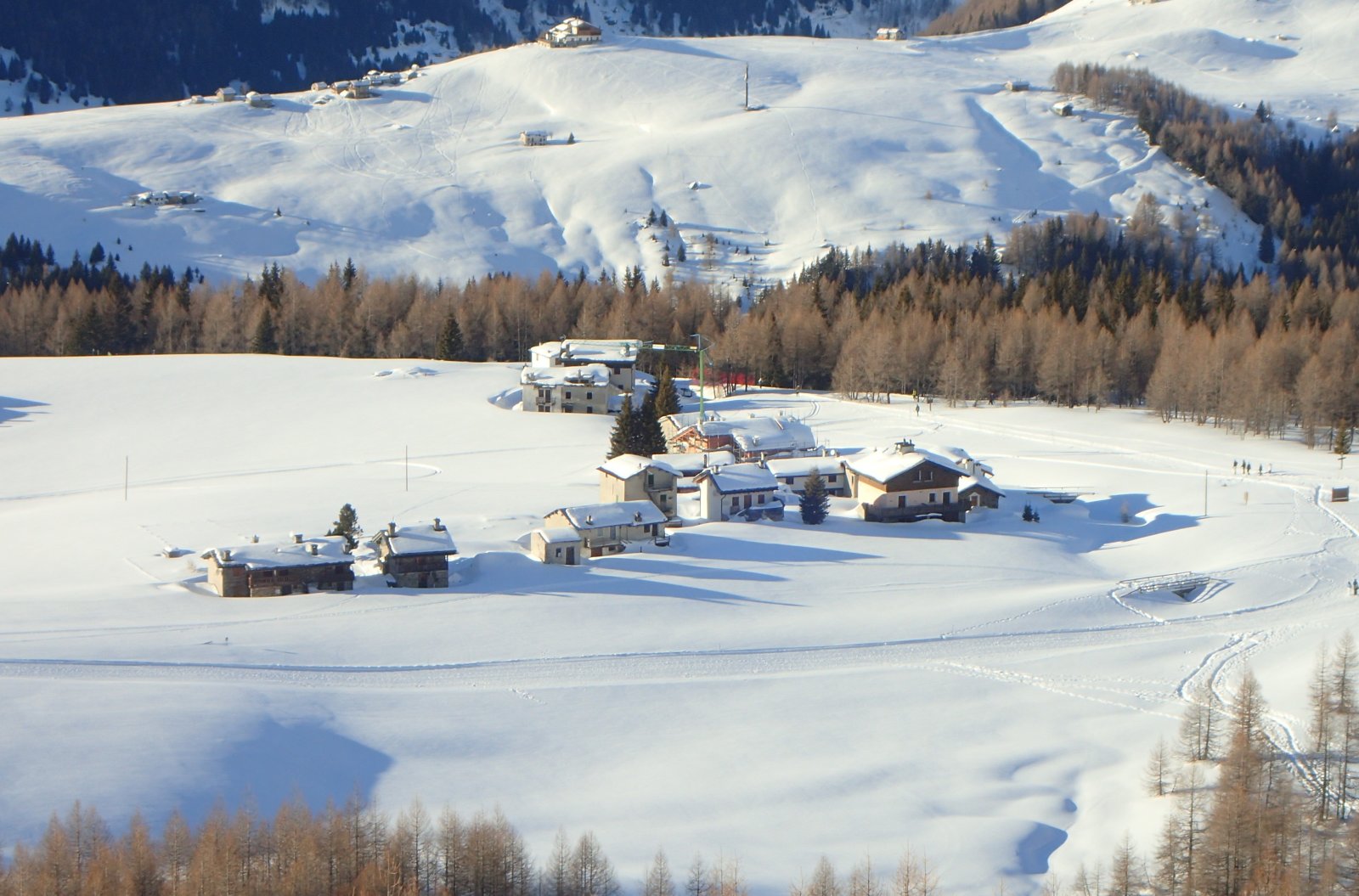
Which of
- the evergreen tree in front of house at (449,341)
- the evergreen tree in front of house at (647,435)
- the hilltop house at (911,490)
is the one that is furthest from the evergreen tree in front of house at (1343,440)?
the evergreen tree in front of house at (449,341)

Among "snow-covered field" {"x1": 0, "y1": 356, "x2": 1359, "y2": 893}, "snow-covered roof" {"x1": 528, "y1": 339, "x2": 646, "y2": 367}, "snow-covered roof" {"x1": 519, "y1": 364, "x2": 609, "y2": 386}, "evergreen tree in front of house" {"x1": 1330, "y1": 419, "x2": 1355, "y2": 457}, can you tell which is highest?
"snow-covered roof" {"x1": 528, "y1": 339, "x2": 646, "y2": 367}

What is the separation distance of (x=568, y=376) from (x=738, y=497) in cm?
2392

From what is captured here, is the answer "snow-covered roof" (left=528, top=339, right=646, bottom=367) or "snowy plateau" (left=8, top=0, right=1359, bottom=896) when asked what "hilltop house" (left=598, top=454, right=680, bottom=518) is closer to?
"snowy plateau" (left=8, top=0, right=1359, bottom=896)

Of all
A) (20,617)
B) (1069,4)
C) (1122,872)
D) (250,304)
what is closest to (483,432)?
(20,617)

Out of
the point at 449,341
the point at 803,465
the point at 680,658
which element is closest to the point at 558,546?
the point at 680,658

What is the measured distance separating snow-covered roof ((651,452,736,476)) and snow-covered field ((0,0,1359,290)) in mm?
52767

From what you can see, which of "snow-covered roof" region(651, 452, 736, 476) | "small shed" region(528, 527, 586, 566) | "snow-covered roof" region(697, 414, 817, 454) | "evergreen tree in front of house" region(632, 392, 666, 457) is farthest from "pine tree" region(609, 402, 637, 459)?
"small shed" region(528, 527, 586, 566)

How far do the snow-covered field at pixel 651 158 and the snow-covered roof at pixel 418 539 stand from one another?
6640cm

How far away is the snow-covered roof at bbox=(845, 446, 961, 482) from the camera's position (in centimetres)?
4509

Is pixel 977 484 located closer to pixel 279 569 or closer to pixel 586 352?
pixel 279 569

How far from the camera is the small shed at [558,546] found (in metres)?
38.8

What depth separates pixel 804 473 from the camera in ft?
159

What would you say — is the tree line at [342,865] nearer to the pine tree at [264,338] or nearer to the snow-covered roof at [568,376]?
the snow-covered roof at [568,376]

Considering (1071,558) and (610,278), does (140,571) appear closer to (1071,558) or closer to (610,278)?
(1071,558)
